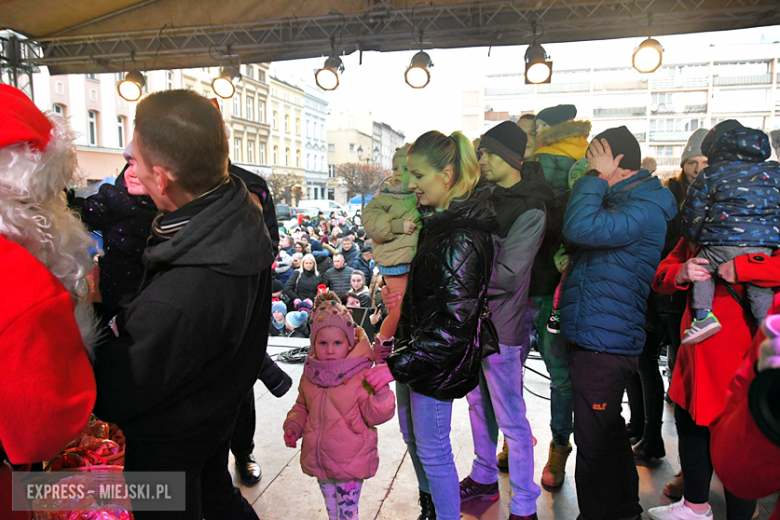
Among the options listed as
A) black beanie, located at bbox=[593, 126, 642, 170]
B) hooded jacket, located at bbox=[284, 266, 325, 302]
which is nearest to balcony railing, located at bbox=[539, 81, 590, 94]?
hooded jacket, located at bbox=[284, 266, 325, 302]

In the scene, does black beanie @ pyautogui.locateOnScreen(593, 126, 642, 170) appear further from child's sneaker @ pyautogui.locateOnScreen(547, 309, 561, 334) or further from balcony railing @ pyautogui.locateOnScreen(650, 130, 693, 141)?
balcony railing @ pyautogui.locateOnScreen(650, 130, 693, 141)

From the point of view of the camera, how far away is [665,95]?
46.8 metres

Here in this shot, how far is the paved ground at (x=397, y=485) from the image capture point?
262 cm

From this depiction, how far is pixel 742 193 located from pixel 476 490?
76.4 inches

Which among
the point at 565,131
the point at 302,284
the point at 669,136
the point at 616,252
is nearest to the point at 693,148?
the point at 565,131

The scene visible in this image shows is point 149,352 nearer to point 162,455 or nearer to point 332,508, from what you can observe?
point 162,455

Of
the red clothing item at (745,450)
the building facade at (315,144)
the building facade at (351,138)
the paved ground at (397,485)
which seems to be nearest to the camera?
the red clothing item at (745,450)

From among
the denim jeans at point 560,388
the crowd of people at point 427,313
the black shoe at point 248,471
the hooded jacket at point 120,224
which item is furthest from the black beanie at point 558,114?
the black shoe at point 248,471

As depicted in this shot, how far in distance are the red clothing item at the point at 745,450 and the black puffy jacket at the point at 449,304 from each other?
96 cm

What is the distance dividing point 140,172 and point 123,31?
17.7ft

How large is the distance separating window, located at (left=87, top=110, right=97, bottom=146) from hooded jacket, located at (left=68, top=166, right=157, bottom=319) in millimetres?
23858

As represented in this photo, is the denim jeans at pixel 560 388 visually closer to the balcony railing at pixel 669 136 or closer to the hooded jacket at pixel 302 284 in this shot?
the hooded jacket at pixel 302 284

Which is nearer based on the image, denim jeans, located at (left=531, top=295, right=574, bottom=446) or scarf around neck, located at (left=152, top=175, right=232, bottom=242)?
scarf around neck, located at (left=152, top=175, right=232, bottom=242)

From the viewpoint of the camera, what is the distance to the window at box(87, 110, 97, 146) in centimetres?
2167
